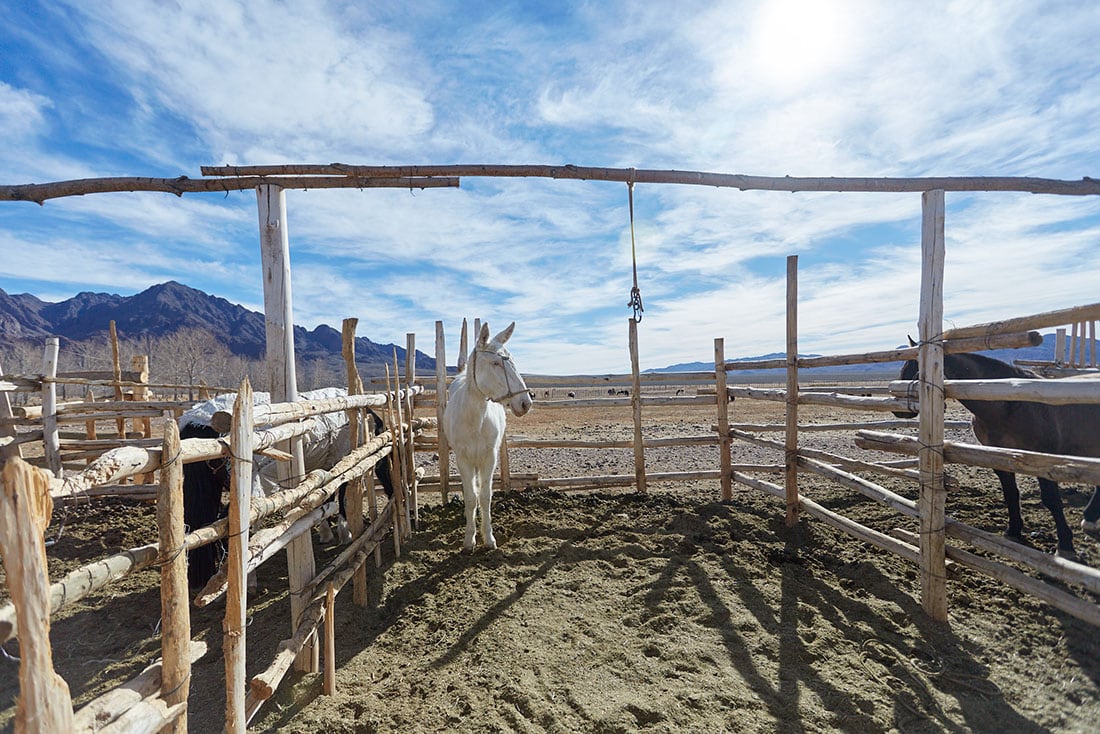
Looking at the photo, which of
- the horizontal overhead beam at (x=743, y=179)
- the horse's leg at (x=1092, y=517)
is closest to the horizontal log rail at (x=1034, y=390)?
the horizontal overhead beam at (x=743, y=179)

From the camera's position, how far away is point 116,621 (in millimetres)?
4164

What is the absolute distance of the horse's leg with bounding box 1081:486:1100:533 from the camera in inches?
200

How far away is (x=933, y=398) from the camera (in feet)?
11.8

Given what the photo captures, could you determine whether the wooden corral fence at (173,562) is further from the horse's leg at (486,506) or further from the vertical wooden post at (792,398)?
the vertical wooden post at (792,398)

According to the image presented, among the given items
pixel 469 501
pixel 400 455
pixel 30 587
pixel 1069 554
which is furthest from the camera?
pixel 400 455

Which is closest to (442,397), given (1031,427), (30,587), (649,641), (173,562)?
(649,641)

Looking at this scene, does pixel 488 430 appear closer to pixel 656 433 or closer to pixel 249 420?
pixel 249 420

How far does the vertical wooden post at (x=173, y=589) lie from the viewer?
1836 millimetres

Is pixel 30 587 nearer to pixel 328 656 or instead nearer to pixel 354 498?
pixel 328 656

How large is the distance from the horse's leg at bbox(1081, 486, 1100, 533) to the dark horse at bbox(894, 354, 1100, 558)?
0.06 feet

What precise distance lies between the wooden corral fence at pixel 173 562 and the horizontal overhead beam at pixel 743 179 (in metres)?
1.58

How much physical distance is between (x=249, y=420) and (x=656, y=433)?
14164 millimetres

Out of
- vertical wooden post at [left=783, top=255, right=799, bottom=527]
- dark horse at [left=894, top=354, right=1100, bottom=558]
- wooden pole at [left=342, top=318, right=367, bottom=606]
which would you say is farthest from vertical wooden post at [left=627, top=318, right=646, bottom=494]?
wooden pole at [left=342, top=318, right=367, bottom=606]

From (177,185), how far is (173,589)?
2.66m
